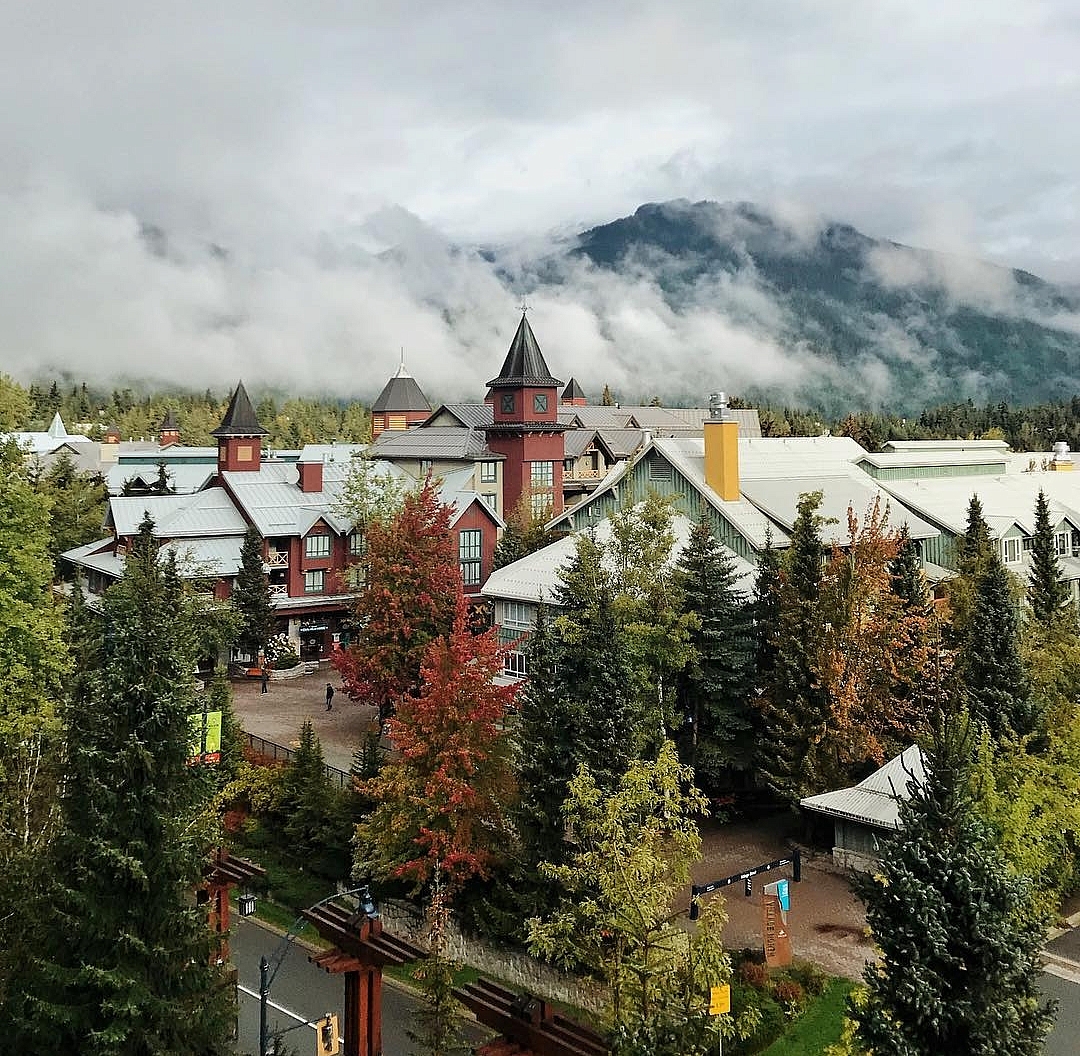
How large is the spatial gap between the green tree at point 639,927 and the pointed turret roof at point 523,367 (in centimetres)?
3928

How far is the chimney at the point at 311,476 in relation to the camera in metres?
54.6

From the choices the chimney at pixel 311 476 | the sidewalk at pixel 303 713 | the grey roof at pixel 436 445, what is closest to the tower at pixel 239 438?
the chimney at pixel 311 476

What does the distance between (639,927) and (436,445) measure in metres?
51.5

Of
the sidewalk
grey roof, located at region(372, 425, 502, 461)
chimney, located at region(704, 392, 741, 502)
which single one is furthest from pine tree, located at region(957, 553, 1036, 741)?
grey roof, located at region(372, 425, 502, 461)

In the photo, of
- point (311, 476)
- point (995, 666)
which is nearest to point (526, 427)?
point (311, 476)

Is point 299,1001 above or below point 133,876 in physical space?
below

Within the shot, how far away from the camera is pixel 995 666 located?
2772 centimetres

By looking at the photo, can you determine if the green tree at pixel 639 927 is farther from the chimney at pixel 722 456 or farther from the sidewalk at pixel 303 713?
the chimney at pixel 722 456

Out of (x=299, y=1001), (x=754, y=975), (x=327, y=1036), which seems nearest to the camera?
(x=327, y=1036)

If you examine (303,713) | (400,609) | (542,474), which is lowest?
(303,713)

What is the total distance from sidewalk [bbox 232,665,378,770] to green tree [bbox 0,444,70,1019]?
9604 mm

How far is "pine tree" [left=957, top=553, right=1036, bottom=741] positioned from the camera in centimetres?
2683

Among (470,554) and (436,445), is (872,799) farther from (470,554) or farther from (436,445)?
(436,445)

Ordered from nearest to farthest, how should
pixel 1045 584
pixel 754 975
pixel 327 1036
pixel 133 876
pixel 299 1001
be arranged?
1. pixel 133 876
2. pixel 327 1036
3. pixel 754 975
4. pixel 299 1001
5. pixel 1045 584
